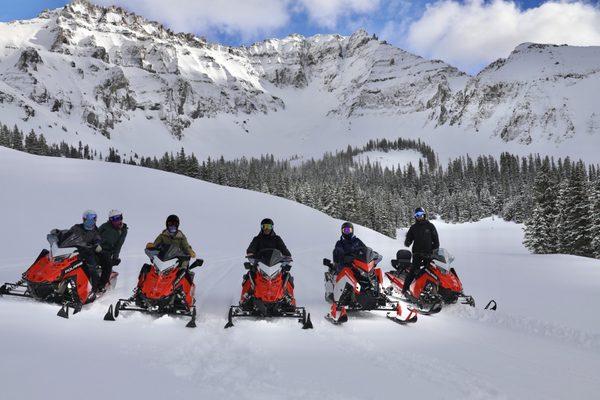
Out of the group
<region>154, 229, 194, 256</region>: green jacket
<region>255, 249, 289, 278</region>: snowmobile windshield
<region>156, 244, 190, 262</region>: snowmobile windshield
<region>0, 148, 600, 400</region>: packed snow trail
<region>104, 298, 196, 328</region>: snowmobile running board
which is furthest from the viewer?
<region>154, 229, 194, 256</region>: green jacket

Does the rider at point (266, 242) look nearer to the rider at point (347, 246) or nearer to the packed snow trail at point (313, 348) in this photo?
the rider at point (347, 246)

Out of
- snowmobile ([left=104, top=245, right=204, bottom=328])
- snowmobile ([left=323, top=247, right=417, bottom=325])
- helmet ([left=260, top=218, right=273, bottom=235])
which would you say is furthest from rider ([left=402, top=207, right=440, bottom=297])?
snowmobile ([left=104, top=245, right=204, bottom=328])

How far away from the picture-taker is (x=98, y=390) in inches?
198

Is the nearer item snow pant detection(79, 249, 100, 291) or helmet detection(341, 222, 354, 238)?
Result: snow pant detection(79, 249, 100, 291)

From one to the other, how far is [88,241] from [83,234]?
0.20 m

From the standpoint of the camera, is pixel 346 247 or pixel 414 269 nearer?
pixel 346 247

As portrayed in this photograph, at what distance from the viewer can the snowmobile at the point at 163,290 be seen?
8.84m

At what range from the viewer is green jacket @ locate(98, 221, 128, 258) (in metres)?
11.3

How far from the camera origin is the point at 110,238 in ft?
37.7

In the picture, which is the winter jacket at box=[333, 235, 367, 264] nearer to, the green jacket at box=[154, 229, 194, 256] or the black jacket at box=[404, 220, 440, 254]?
the black jacket at box=[404, 220, 440, 254]

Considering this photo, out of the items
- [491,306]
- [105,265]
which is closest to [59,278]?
[105,265]

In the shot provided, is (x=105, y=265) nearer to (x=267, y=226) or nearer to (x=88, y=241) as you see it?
(x=88, y=241)

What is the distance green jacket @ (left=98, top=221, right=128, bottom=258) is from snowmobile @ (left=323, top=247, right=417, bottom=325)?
240 inches

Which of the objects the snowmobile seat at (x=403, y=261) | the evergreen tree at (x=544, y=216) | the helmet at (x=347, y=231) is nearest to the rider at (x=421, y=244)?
the snowmobile seat at (x=403, y=261)
